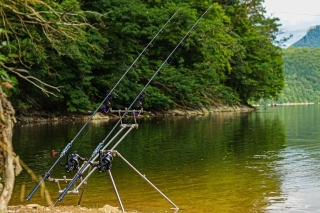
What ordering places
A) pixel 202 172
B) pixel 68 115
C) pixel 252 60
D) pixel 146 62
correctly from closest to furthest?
1. pixel 202 172
2. pixel 68 115
3. pixel 146 62
4. pixel 252 60

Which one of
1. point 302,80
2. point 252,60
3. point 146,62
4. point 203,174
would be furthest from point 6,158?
point 302,80

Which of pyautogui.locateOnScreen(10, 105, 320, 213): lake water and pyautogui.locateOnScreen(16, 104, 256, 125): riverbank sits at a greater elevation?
pyautogui.locateOnScreen(16, 104, 256, 125): riverbank

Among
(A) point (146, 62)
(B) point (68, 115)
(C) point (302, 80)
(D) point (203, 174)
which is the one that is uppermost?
(C) point (302, 80)

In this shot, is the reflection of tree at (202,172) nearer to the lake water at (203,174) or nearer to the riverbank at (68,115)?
the lake water at (203,174)

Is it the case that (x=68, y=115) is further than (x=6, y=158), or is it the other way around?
(x=68, y=115)

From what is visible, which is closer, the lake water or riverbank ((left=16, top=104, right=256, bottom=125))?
the lake water

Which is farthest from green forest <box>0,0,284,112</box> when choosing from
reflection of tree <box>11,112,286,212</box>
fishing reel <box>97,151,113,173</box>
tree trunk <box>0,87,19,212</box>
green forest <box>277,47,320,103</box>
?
green forest <box>277,47,320,103</box>

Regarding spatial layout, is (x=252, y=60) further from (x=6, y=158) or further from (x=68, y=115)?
(x=6, y=158)

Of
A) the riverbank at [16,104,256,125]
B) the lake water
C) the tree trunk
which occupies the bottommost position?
the lake water

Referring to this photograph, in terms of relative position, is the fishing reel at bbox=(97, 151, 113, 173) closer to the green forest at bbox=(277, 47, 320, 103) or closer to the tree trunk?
the tree trunk

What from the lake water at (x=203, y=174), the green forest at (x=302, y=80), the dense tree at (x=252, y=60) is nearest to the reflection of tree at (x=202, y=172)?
the lake water at (x=203, y=174)

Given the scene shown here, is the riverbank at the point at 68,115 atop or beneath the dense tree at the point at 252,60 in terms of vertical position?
beneath

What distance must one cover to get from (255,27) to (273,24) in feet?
17.4

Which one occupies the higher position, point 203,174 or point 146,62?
point 146,62
